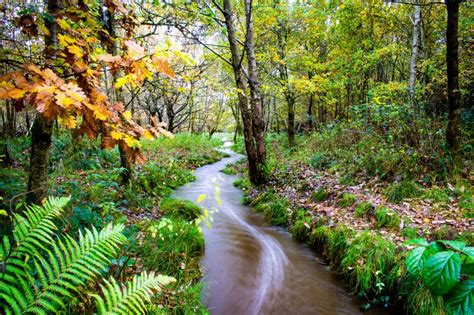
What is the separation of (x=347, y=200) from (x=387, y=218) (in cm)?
109

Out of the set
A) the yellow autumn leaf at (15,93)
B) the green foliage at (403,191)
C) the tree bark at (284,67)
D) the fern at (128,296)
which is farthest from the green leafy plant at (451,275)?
the tree bark at (284,67)

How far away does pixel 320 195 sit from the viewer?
662 centimetres

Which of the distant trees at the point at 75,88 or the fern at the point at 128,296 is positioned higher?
the distant trees at the point at 75,88

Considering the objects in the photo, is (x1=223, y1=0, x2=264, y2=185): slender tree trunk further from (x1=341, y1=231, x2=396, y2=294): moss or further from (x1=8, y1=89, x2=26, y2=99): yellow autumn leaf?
(x1=8, y1=89, x2=26, y2=99): yellow autumn leaf

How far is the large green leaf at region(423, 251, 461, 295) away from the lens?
4.42 feet

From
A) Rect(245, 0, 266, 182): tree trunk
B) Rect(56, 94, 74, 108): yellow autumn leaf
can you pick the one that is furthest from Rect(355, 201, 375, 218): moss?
Rect(56, 94, 74, 108): yellow autumn leaf

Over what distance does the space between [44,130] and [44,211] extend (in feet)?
4.14

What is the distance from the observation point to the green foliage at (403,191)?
5398mm

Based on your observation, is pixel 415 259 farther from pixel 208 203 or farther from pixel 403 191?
pixel 208 203

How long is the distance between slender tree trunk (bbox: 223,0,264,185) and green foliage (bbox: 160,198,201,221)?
264 cm

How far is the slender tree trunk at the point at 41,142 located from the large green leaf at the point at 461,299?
12.5 feet

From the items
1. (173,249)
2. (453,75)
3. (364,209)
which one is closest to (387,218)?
(364,209)

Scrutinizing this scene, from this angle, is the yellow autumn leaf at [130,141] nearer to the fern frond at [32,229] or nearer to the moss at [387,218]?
the fern frond at [32,229]

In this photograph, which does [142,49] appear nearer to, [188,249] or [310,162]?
[188,249]
